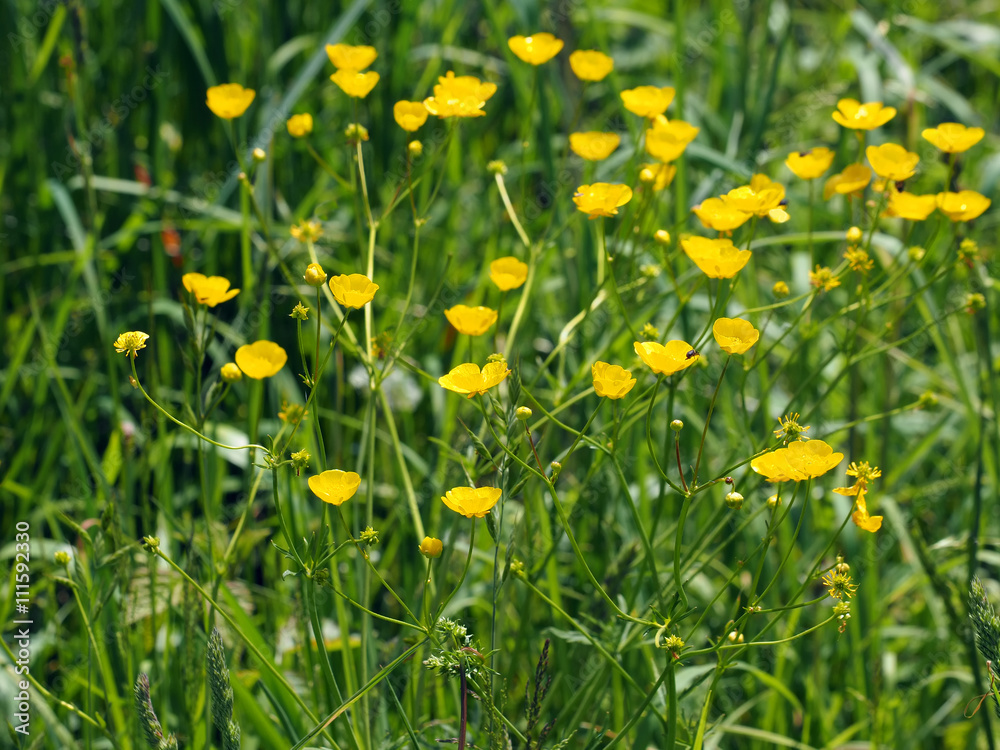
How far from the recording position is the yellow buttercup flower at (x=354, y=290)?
100cm

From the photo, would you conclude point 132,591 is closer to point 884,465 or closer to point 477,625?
point 477,625

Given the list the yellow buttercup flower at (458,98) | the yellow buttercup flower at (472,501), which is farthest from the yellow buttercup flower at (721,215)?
the yellow buttercup flower at (472,501)

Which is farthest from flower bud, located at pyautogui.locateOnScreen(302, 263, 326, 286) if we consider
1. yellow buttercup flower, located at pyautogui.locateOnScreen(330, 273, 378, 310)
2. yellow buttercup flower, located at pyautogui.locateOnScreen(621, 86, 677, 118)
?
yellow buttercup flower, located at pyautogui.locateOnScreen(621, 86, 677, 118)

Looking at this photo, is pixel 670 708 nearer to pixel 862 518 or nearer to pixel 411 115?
pixel 862 518

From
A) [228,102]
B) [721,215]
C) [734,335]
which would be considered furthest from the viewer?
[228,102]

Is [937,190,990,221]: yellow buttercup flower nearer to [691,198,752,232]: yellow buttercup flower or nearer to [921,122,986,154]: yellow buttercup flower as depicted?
[921,122,986,154]: yellow buttercup flower

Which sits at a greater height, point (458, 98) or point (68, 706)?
point (458, 98)

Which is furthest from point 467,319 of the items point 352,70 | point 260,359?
point 352,70

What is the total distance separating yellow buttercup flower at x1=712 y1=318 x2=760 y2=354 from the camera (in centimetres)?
100

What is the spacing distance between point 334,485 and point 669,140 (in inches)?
30.2

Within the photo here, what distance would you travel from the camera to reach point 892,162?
131 cm

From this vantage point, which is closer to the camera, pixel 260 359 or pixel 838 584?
pixel 838 584

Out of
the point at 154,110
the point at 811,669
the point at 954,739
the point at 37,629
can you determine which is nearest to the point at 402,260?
the point at 154,110

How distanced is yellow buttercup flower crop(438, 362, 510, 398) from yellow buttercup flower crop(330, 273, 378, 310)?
132mm
